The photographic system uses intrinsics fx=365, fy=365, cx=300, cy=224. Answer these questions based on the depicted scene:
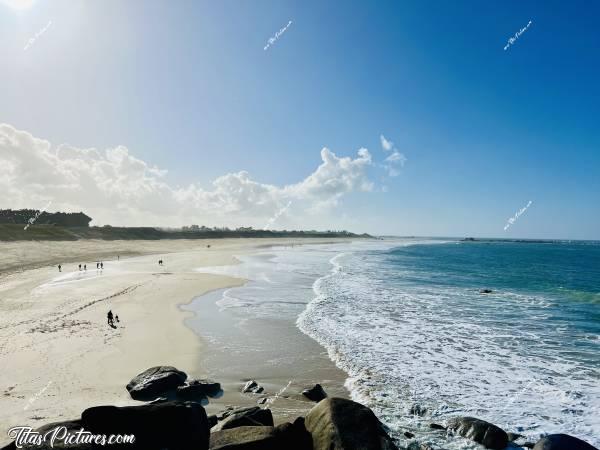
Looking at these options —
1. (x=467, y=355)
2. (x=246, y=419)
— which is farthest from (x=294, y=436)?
(x=467, y=355)

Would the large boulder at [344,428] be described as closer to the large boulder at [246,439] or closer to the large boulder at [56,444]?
the large boulder at [246,439]

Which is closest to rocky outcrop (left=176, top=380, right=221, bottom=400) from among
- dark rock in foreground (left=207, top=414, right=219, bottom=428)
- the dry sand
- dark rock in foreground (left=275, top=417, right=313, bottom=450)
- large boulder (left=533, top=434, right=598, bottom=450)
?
the dry sand

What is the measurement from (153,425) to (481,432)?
7818mm

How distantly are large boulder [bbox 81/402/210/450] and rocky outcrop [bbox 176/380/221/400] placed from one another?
3.97 meters

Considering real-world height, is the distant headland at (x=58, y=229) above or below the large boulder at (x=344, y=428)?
above

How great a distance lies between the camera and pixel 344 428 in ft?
23.4

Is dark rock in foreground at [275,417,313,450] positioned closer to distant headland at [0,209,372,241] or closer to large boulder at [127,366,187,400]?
large boulder at [127,366,187,400]

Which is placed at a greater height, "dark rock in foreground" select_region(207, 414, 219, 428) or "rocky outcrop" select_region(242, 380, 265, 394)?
"dark rock in foreground" select_region(207, 414, 219, 428)

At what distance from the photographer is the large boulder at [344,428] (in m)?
6.94

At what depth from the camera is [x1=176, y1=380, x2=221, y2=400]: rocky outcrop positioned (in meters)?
11.0

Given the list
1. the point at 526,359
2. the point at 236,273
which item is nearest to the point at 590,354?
the point at 526,359

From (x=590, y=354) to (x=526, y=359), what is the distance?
3389 millimetres

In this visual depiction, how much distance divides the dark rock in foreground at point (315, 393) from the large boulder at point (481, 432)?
→ 3654 millimetres

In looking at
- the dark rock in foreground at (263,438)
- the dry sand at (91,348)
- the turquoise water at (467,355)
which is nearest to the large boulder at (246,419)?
the dark rock in foreground at (263,438)
